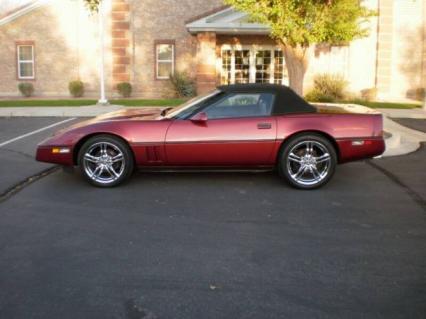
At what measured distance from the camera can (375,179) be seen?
8164 mm

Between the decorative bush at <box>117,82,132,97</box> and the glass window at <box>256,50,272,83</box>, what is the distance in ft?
19.2

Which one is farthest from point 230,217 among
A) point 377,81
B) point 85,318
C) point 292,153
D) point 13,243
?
point 377,81

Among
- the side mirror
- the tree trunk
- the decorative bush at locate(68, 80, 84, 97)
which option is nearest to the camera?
the side mirror

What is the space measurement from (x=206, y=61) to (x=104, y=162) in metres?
17.6

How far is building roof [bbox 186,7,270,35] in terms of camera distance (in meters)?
23.5

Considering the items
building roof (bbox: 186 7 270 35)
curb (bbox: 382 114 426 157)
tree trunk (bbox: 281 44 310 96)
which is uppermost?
building roof (bbox: 186 7 270 35)

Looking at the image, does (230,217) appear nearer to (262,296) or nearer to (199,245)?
(199,245)

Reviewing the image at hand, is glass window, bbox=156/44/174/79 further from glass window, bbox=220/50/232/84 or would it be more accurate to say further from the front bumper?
the front bumper

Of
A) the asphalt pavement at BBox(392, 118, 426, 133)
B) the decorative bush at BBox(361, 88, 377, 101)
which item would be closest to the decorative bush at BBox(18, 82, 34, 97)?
the decorative bush at BBox(361, 88, 377, 101)

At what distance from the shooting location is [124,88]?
26141 mm

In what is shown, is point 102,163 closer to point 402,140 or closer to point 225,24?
point 402,140

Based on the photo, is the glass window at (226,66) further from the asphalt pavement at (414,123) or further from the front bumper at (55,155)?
the front bumper at (55,155)

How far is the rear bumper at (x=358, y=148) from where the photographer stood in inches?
297

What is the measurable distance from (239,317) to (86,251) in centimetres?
187
